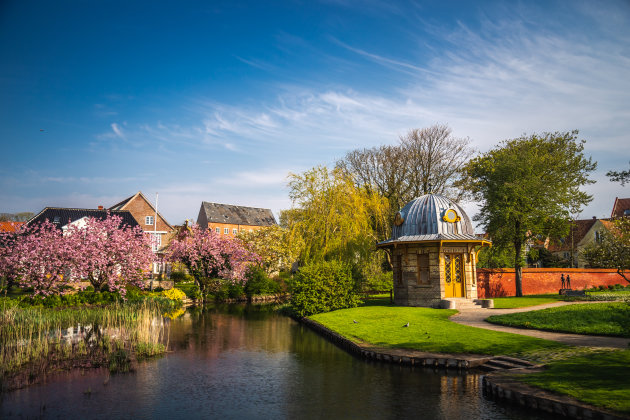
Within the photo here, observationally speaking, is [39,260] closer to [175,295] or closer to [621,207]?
[175,295]

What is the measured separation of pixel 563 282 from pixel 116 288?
121 ft

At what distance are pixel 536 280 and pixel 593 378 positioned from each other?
29883 millimetres

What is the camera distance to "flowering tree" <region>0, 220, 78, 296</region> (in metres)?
26.8

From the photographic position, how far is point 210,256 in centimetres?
3853

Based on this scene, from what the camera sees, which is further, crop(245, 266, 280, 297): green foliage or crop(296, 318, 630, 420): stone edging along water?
crop(245, 266, 280, 297): green foliage

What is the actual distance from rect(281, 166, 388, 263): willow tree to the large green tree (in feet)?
32.0

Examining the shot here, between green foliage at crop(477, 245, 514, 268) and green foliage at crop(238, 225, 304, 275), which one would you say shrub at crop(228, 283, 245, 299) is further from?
green foliage at crop(477, 245, 514, 268)

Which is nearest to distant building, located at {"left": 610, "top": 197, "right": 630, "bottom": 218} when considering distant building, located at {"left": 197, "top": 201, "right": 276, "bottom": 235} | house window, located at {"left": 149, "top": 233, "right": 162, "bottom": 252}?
distant building, located at {"left": 197, "top": 201, "right": 276, "bottom": 235}

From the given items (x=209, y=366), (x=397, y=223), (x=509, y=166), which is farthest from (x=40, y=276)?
(x=509, y=166)

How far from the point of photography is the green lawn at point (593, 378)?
8.90 m

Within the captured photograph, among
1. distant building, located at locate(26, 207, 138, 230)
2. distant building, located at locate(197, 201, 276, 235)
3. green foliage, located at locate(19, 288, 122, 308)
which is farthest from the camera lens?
distant building, located at locate(197, 201, 276, 235)

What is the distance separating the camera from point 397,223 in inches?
1087

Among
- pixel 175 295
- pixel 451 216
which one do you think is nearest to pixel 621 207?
pixel 451 216

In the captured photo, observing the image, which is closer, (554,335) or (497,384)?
(497,384)
